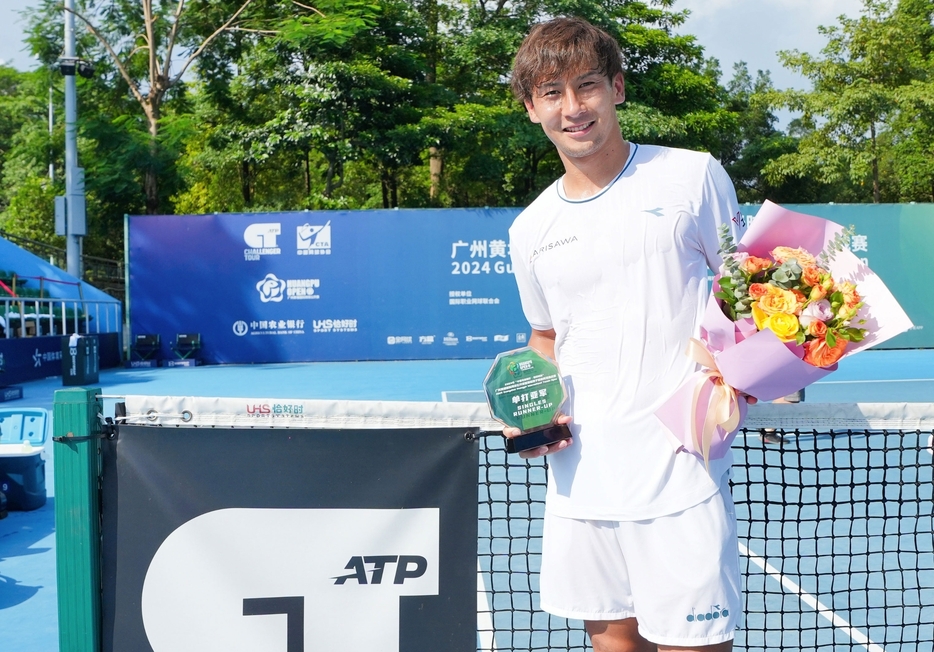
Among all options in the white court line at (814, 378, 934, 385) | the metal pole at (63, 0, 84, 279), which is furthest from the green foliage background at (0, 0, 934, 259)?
the white court line at (814, 378, 934, 385)

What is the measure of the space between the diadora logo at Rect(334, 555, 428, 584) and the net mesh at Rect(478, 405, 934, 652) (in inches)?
9.5

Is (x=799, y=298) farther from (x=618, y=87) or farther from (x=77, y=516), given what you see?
(x=77, y=516)

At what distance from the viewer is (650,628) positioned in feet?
6.40

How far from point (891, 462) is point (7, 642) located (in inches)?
218

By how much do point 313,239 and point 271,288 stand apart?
125 cm

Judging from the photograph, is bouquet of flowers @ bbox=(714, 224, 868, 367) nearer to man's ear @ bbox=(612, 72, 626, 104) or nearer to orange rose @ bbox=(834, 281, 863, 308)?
orange rose @ bbox=(834, 281, 863, 308)

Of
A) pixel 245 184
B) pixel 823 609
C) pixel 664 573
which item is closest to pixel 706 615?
pixel 664 573

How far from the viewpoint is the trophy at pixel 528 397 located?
2.05 m

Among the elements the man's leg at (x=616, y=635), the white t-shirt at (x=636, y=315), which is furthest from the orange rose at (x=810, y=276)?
the man's leg at (x=616, y=635)

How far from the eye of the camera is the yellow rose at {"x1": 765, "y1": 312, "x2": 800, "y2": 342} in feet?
5.53

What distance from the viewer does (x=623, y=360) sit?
2.00m

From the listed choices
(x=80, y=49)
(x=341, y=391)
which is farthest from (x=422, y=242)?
(x=80, y=49)

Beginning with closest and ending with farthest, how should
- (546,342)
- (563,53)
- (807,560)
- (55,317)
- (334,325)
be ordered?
(563,53) → (546,342) → (807,560) → (55,317) → (334,325)

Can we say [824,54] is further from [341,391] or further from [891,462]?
[891,462]
